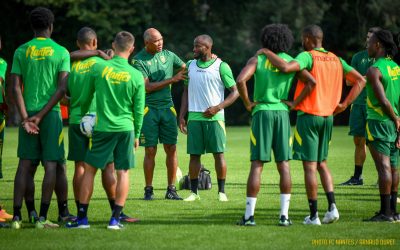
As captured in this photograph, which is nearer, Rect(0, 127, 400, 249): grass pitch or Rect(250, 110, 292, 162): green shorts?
Rect(0, 127, 400, 249): grass pitch

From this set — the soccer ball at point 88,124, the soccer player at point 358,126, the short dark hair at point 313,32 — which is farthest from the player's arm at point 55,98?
the soccer player at point 358,126

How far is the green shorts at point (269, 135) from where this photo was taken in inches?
417

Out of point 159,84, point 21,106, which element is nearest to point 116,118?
point 21,106

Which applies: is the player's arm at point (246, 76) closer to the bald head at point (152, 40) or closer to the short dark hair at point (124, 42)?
the short dark hair at point (124, 42)

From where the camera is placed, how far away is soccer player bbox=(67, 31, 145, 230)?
1020 cm

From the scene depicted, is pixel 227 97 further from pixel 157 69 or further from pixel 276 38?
pixel 276 38

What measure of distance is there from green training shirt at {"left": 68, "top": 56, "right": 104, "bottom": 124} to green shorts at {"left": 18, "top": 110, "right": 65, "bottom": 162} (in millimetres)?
413

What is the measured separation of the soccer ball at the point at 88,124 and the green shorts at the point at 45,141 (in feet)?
1.02

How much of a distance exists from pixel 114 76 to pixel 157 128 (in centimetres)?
391

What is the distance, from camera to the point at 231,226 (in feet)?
35.1

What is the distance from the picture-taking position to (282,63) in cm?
1041

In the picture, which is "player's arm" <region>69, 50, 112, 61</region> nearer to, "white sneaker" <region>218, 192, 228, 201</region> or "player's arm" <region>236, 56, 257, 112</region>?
"player's arm" <region>236, 56, 257, 112</region>

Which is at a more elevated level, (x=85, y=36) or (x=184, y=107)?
(x=85, y=36)

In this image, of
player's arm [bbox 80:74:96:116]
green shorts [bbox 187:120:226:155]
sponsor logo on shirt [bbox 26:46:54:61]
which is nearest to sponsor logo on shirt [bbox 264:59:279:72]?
player's arm [bbox 80:74:96:116]
